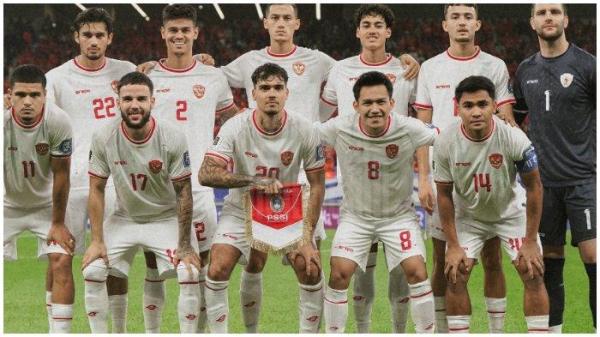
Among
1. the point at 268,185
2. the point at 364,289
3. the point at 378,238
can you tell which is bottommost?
the point at 364,289

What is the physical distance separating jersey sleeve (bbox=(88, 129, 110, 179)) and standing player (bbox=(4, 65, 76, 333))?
176mm

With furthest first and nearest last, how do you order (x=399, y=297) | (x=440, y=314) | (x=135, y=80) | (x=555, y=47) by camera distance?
1. (x=399, y=297)
2. (x=440, y=314)
3. (x=555, y=47)
4. (x=135, y=80)

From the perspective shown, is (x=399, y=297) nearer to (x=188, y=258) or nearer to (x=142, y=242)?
(x=188, y=258)

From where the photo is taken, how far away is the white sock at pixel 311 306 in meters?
5.58

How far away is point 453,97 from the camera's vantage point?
5.96 meters

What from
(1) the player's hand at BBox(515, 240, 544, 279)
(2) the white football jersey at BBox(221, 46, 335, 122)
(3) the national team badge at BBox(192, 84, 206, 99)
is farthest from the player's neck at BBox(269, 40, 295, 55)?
(1) the player's hand at BBox(515, 240, 544, 279)

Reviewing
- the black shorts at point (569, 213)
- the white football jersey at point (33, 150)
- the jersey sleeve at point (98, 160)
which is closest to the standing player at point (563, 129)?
the black shorts at point (569, 213)

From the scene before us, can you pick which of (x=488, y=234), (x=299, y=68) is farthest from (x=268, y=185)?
(x=488, y=234)

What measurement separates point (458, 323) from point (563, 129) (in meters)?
1.35

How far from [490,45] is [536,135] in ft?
51.7

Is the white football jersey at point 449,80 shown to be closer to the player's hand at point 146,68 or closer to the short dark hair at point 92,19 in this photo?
the player's hand at point 146,68

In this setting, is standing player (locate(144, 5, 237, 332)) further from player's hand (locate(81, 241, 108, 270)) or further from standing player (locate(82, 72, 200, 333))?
player's hand (locate(81, 241, 108, 270))

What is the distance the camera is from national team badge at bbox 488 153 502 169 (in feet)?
17.7

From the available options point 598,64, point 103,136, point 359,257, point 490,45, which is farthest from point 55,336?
point 490,45
